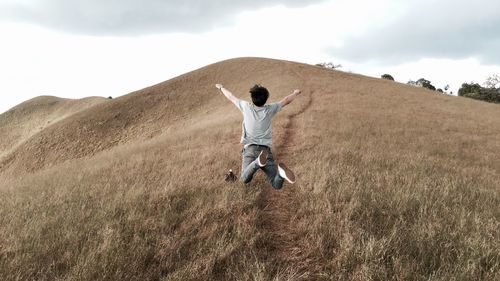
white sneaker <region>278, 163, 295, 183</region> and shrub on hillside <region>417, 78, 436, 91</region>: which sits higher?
white sneaker <region>278, 163, 295, 183</region>

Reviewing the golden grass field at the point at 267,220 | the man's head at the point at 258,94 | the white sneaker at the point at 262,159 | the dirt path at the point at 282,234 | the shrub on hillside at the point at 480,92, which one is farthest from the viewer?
Answer: the shrub on hillside at the point at 480,92

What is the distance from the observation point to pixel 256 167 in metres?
6.91

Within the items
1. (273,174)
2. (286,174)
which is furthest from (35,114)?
(286,174)

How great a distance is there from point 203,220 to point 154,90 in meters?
47.5

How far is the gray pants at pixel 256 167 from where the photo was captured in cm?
678

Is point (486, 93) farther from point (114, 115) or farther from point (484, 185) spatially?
point (484, 185)

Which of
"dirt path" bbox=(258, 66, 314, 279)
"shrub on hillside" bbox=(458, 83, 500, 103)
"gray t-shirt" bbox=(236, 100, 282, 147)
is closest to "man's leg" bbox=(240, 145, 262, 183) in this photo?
"gray t-shirt" bbox=(236, 100, 282, 147)

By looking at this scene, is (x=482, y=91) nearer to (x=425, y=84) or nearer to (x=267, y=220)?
(x=425, y=84)

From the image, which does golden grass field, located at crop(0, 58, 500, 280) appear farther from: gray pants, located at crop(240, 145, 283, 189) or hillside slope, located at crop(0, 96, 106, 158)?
hillside slope, located at crop(0, 96, 106, 158)

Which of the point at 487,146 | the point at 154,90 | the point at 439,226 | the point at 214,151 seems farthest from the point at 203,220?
the point at 154,90

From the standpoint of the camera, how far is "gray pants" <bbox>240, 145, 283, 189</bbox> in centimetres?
678

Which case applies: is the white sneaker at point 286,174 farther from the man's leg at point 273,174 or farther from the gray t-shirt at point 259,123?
the gray t-shirt at point 259,123

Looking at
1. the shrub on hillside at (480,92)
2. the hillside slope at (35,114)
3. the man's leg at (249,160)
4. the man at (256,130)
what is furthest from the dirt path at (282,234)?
the shrub on hillside at (480,92)

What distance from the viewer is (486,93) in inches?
3113
